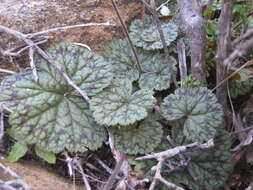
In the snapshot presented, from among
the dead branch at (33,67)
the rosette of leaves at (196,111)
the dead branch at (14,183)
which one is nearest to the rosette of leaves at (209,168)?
the rosette of leaves at (196,111)

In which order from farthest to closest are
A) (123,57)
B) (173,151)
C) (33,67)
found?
(123,57) < (33,67) < (173,151)

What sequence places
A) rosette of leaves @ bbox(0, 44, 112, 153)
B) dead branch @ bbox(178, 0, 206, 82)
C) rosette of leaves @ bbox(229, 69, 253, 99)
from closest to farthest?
rosette of leaves @ bbox(0, 44, 112, 153) < dead branch @ bbox(178, 0, 206, 82) < rosette of leaves @ bbox(229, 69, 253, 99)

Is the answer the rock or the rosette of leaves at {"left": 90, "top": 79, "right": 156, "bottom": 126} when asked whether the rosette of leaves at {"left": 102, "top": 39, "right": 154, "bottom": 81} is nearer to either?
the rock

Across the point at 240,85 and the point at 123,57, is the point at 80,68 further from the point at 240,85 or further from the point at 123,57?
the point at 240,85

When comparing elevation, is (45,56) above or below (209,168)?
above

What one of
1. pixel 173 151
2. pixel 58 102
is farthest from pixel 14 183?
pixel 173 151

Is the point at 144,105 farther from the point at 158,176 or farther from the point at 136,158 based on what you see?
the point at 158,176

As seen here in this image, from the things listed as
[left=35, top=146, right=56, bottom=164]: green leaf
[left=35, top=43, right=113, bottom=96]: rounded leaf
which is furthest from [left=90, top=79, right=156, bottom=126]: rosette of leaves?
[left=35, top=146, right=56, bottom=164]: green leaf
